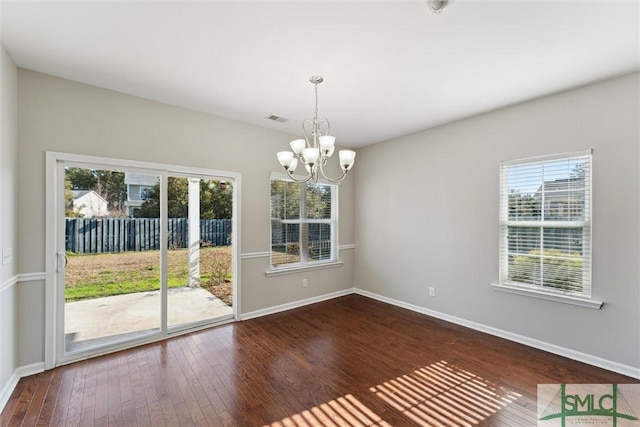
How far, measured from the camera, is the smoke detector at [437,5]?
1698mm

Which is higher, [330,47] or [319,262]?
[330,47]

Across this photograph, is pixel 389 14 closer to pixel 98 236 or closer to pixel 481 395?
pixel 481 395

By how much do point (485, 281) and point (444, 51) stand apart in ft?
8.80

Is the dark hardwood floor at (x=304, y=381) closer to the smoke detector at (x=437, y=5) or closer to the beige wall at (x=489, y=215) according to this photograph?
the beige wall at (x=489, y=215)

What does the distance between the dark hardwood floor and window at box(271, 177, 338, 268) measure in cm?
128

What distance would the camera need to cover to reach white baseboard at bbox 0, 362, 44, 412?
2.09m

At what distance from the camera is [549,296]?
114 inches

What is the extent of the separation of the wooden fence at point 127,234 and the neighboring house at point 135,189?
0.13 m

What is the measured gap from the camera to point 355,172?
5195mm

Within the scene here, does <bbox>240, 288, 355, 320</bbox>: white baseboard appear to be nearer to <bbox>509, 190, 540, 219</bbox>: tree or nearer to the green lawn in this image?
the green lawn

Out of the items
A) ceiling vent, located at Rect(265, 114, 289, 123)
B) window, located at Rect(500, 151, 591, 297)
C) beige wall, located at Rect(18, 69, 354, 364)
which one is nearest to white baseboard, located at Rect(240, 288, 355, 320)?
beige wall, located at Rect(18, 69, 354, 364)

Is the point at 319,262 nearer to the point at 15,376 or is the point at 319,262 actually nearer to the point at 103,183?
the point at 103,183

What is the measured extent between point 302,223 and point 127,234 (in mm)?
2360

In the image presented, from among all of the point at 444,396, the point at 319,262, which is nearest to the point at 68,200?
the point at 319,262
